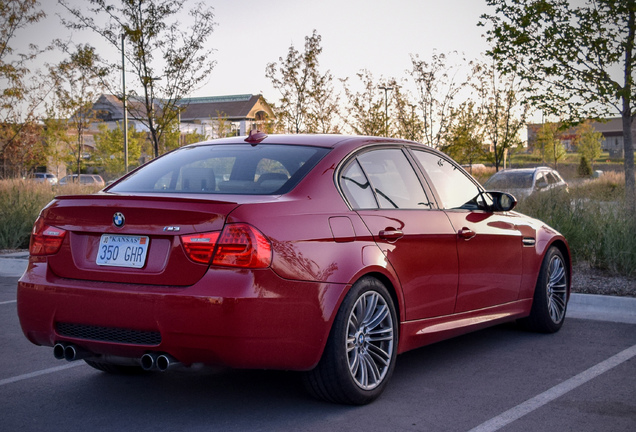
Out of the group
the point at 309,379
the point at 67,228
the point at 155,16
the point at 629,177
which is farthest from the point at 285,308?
the point at 155,16

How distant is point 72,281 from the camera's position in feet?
14.8

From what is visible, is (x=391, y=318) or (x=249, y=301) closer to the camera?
(x=249, y=301)

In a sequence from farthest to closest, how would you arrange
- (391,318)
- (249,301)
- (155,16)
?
(155,16), (391,318), (249,301)

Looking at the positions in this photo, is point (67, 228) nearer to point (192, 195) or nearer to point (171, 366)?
point (192, 195)

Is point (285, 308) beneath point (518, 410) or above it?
above

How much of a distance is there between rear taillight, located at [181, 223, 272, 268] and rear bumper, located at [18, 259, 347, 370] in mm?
56

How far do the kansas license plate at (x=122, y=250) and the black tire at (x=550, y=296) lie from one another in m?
3.85

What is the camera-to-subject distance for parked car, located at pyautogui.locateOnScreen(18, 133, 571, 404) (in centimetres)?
423

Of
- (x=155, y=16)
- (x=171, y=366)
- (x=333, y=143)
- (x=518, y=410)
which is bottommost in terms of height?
(x=518, y=410)

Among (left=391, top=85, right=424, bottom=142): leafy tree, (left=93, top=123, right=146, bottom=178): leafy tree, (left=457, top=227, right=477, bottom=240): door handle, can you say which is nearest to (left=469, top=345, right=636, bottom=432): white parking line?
(left=457, top=227, right=477, bottom=240): door handle

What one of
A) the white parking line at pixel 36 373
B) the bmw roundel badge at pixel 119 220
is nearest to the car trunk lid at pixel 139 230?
the bmw roundel badge at pixel 119 220

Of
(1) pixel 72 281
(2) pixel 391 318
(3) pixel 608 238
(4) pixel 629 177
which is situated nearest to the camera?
(1) pixel 72 281

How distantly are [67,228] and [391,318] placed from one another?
1.98m

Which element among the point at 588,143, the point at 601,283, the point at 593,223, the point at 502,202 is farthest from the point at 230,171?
the point at 588,143
